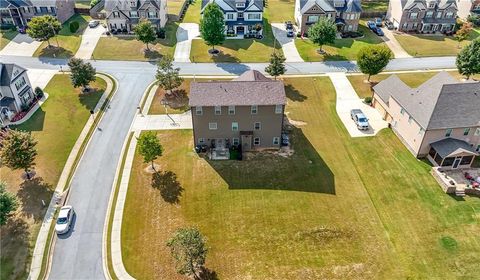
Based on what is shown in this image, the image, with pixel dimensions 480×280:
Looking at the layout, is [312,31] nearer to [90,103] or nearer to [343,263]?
[90,103]

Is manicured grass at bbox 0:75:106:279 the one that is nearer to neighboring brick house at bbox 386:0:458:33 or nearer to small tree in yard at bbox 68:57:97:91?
small tree in yard at bbox 68:57:97:91

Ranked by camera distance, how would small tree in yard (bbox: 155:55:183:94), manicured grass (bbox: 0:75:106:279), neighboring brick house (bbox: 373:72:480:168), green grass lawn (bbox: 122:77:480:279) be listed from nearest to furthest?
green grass lawn (bbox: 122:77:480:279), manicured grass (bbox: 0:75:106:279), neighboring brick house (bbox: 373:72:480:168), small tree in yard (bbox: 155:55:183:94)

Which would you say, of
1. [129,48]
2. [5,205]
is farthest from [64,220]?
[129,48]

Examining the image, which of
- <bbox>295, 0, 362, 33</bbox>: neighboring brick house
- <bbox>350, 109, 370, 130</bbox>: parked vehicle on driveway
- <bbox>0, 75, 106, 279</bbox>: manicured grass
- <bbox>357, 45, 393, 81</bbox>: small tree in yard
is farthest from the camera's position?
<bbox>295, 0, 362, 33</bbox>: neighboring brick house

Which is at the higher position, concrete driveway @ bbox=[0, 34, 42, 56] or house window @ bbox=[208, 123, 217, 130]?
house window @ bbox=[208, 123, 217, 130]

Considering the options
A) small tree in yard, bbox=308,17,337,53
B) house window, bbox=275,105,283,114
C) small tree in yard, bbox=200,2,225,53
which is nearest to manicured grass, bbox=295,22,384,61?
small tree in yard, bbox=308,17,337,53

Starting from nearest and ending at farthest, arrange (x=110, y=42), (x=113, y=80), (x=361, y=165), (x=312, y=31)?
(x=361, y=165), (x=113, y=80), (x=312, y=31), (x=110, y=42)

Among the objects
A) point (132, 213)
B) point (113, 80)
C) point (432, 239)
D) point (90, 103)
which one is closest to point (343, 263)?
point (432, 239)
